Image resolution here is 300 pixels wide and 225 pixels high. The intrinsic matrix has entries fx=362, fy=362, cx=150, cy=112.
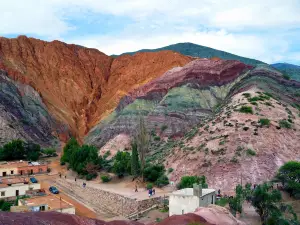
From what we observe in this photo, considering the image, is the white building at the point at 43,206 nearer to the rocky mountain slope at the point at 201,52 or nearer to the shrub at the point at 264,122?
the shrub at the point at 264,122

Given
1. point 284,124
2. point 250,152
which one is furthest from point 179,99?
point 250,152

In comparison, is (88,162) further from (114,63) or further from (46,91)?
(114,63)

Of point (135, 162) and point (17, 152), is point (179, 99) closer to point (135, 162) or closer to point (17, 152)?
point (135, 162)

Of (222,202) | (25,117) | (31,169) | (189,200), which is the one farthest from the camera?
(25,117)

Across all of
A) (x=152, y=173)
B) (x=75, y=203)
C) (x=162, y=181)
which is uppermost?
(x=152, y=173)

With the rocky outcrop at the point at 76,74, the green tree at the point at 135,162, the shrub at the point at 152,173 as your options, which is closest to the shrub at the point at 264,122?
the shrub at the point at 152,173

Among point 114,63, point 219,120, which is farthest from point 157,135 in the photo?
point 114,63
